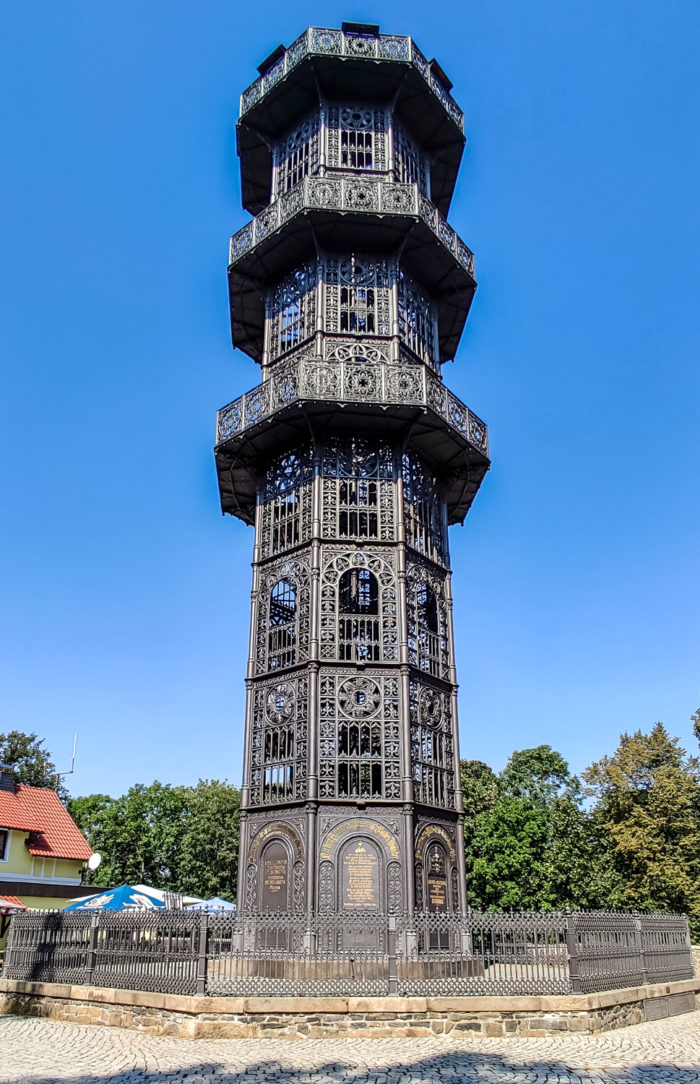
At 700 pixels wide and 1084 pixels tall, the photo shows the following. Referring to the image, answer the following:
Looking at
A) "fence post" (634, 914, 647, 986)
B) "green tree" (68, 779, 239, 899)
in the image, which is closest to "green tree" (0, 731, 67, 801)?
"green tree" (68, 779, 239, 899)

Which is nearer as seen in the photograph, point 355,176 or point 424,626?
point 424,626

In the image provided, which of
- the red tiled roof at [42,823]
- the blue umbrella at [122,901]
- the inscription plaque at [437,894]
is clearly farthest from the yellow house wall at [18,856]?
the inscription plaque at [437,894]

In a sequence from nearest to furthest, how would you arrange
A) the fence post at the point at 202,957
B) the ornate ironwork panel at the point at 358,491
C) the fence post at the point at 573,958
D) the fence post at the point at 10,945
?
1. the fence post at the point at 202,957
2. the fence post at the point at 573,958
3. the fence post at the point at 10,945
4. the ornate ironwork panel at the point at 358,491

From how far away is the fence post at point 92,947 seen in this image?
1583 cm

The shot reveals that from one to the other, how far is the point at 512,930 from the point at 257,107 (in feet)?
74.1

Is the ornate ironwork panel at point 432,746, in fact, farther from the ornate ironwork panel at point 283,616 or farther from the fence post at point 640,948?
the fence post at point 640,948

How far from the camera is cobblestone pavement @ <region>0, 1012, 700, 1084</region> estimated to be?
10297 millimetres

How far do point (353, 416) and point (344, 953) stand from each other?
38.9ft

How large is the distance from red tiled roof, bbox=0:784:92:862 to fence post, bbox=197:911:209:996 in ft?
75.6

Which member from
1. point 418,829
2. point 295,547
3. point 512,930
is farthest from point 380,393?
point 512,930

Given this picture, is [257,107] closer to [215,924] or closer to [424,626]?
[424,626]

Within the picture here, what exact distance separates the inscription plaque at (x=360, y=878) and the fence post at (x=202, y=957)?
4055 millimetres

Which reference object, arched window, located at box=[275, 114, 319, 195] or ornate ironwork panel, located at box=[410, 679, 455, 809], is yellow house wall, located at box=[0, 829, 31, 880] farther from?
arched window, located at box=[275, 114, 319, 195]

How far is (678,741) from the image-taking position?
122 ft
